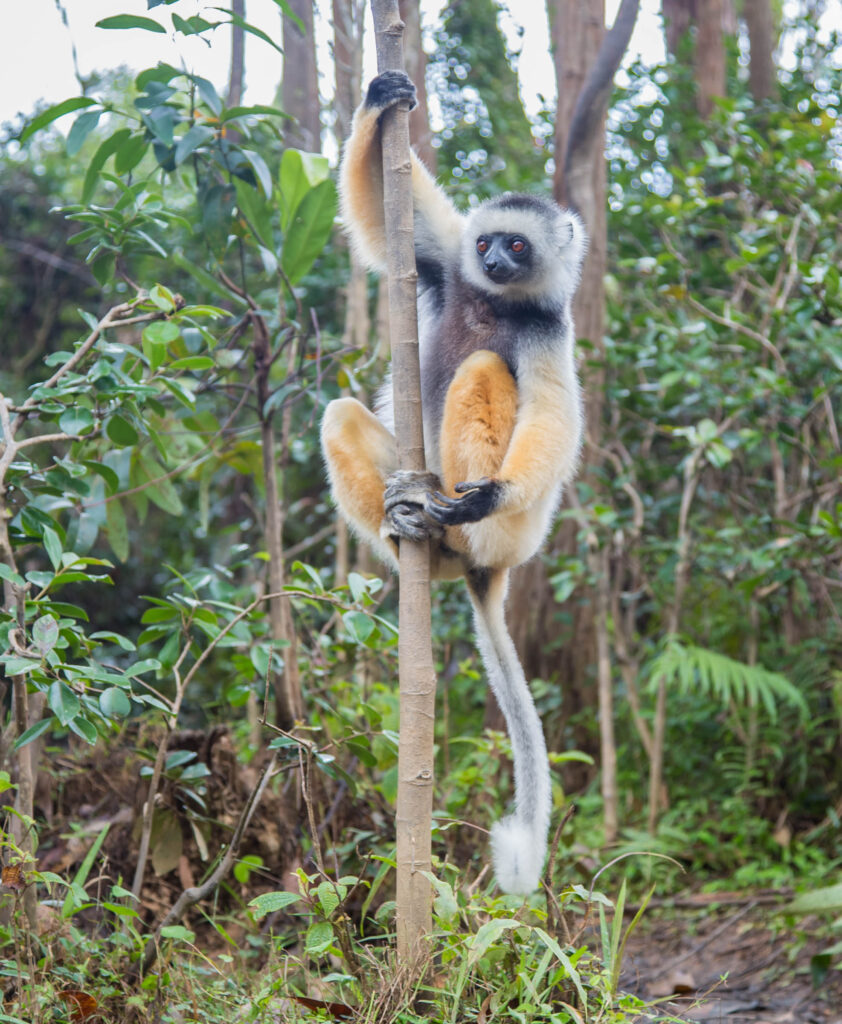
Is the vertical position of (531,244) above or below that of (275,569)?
above

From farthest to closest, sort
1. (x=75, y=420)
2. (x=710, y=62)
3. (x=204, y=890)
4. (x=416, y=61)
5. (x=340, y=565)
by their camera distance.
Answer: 1. (x=710, y=62)
2. (x=416, y=61)
3. (x=340, y=565)
4. (x=75, y=420)
5. (x=204, y=890)

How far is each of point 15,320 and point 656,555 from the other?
290 inches

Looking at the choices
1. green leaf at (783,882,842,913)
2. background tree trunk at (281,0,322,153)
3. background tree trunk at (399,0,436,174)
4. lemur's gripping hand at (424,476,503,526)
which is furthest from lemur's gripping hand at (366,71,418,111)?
background tree trunk at (281,0,322,153)

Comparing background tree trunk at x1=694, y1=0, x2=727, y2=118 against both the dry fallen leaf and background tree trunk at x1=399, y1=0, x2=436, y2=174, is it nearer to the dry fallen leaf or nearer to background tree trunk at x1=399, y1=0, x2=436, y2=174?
background tree trunk at x1=399, y1=0, x2=436, y2=174

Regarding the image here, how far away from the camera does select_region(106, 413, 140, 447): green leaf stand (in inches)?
120

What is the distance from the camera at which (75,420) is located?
9.50 feet

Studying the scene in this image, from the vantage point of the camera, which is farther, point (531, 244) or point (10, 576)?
point (531, 244)

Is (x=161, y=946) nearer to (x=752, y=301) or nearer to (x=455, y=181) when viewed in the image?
(x=752, y=301)

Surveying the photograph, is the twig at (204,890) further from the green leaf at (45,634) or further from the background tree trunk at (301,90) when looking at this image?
the background tree trunk at (301,90)

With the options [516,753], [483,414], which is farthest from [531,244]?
[516,753]

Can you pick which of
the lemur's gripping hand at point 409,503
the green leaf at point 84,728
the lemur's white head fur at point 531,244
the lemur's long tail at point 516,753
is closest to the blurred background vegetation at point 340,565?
the green leaf at point 84,728

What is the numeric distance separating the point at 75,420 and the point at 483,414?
1.35 meters

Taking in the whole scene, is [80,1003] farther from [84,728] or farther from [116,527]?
[116,527]

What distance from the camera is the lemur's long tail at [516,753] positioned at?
2.74 m
